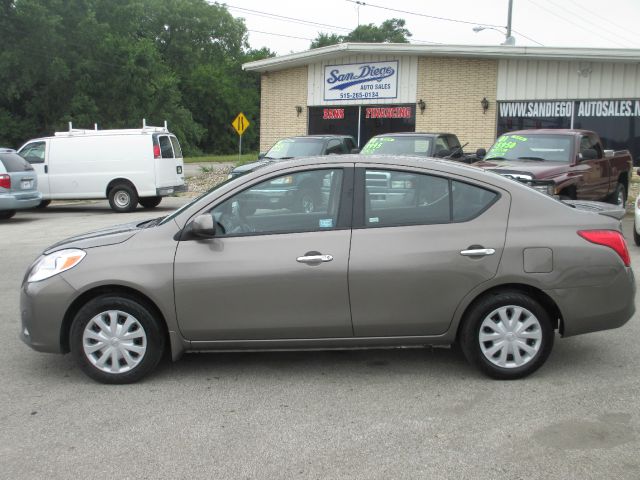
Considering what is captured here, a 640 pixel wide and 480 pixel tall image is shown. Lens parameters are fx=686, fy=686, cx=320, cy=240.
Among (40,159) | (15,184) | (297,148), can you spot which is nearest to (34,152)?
(40,159)

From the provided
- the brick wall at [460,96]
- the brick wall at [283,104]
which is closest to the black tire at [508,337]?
the brick wall at [460,96]

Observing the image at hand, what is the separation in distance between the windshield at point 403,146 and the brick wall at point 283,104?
1103 centimetres

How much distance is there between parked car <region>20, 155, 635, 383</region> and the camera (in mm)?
4684

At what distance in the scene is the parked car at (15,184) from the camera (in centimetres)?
1509

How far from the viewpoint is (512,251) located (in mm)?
4719

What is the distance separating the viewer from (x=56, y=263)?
4805mm

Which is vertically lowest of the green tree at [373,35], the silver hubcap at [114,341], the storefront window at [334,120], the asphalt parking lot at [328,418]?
the asphalt parking lot at [328,418]

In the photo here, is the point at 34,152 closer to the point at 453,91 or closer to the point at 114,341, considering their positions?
the point at 453,91

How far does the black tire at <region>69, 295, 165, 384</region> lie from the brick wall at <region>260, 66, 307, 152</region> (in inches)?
849

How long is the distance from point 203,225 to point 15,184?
484 inches

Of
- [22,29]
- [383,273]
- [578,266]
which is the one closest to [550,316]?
[578,266]

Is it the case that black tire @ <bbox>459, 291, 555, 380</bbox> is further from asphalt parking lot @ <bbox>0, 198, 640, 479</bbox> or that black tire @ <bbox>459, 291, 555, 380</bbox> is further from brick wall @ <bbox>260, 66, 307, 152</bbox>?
brick wall @ <bbox>260, 66, 307, 152</bbox>

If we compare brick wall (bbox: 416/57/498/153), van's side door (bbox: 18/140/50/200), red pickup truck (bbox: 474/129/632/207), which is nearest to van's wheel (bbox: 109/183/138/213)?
Result: van's side door (bbox: 18/140/50/200)

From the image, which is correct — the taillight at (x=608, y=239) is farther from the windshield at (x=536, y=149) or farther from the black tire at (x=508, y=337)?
the windshield at (x=536, y=149)
